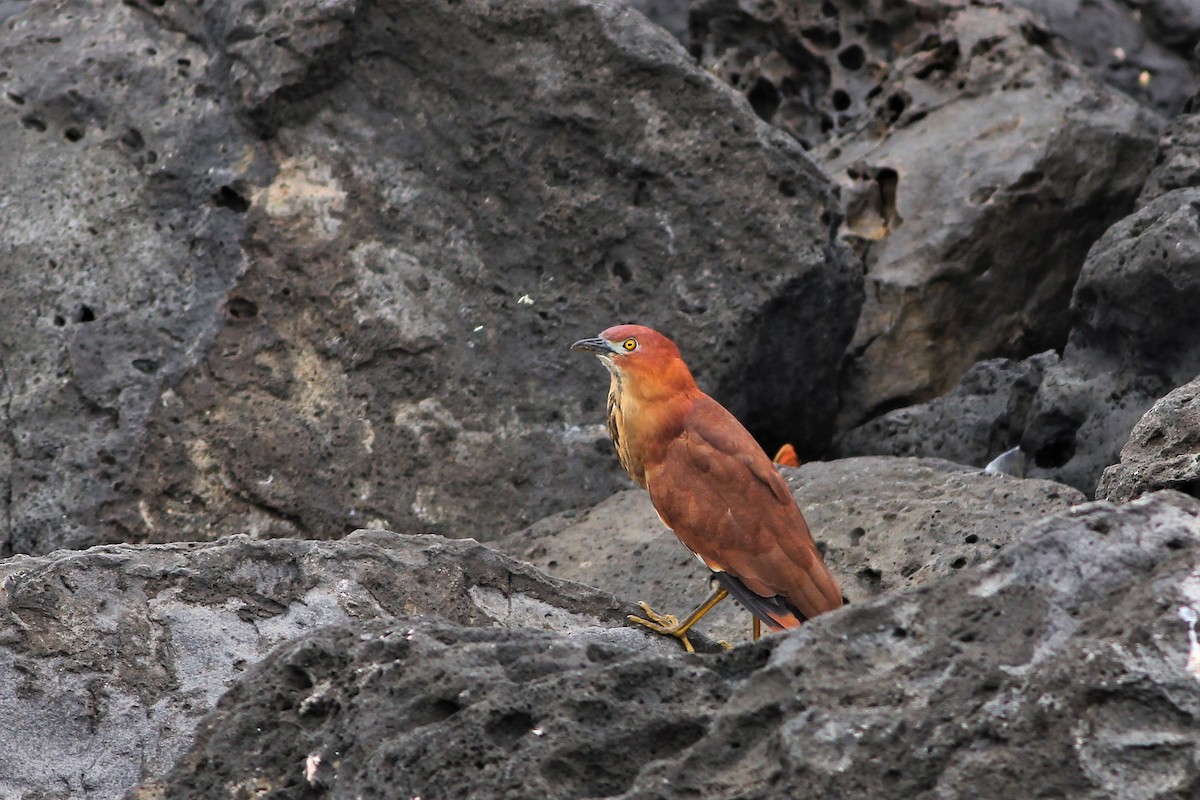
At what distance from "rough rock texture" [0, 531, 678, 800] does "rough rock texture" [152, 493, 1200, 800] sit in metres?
0.73

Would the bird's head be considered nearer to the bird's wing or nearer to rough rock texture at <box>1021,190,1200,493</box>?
the bird's wing

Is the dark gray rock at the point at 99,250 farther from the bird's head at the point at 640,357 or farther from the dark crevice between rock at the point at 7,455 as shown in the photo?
the bird's head at the point at 640,357

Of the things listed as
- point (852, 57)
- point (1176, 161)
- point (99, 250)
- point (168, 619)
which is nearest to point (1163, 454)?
point (168, 619)

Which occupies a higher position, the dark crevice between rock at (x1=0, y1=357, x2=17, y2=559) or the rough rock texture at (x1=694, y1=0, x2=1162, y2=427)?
the rough rock texture at (x1=694, y1=0, x2=1162, y2=427)

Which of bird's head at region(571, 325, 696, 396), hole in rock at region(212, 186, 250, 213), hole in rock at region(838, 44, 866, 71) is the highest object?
hole in rock at region(838, 44, 866, 71)

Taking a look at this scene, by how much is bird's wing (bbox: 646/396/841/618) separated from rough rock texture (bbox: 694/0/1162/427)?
7.00ft

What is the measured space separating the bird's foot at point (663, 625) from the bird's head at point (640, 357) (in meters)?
0.99

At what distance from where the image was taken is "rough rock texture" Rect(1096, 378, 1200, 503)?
4.22m

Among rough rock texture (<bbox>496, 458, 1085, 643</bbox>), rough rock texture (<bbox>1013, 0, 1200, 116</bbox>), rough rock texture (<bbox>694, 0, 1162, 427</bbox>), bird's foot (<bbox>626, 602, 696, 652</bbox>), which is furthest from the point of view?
rough rock texture (<bbox>1013, 0, 1200, 116</bbox>)

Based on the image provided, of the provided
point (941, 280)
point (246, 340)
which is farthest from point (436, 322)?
point (941, 280)

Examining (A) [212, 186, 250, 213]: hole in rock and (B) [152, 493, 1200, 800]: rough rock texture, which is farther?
(A) [212, 186, 250, 213]: hole in rock

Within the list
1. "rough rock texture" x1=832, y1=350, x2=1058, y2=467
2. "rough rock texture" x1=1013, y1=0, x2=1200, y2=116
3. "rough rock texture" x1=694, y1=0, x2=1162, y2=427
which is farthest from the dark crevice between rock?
"rough rock texture" x1=1013, y1=0, x2=1200, y2=116

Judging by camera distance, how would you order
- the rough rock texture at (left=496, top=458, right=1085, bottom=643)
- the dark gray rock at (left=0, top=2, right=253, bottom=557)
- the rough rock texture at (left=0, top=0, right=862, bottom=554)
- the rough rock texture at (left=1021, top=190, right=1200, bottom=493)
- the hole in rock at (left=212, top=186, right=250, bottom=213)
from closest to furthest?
1. the rough rock texture at (left=496, top=458, right=1085, bottom=643)
2. the rough rock texture at (left=1021, top=190, right=1200, bottom=493)
3. the dark gray rock at (left=0, top=2, right=253, bottom=557)
4. the rough rock texture at (left=0, top=0, right=862, bottom=554)
5. the hole in rock at (left=212, top=186, right=250, bottom=213)

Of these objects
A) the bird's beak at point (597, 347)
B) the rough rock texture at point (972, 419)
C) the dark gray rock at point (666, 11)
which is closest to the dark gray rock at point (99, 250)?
the bird's beak at point (597, 347)
